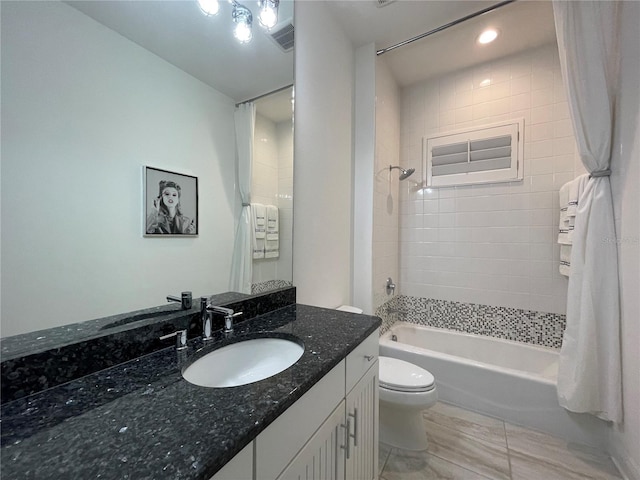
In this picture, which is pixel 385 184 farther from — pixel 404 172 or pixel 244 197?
pixel 244 197

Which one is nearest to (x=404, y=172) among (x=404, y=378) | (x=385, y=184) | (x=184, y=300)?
(x=385, y=184)

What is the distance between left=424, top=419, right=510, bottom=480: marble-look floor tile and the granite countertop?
4.20 ft

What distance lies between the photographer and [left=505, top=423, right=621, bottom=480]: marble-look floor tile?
4.55 feet

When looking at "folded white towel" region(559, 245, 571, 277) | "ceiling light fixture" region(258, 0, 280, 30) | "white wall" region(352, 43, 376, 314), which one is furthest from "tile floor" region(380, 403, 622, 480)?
"ceiling light fixture" region(258, 0, 280, 30)

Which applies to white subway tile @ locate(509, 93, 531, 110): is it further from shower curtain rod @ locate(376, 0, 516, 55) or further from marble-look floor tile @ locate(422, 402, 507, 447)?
marble-look floor tile @ locate(422, 402, 507, 447)

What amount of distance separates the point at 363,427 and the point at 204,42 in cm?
167

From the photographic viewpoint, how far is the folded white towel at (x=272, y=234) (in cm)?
142

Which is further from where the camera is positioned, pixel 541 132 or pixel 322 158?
pixel 541 132

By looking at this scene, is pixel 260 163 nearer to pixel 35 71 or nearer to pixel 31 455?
pixel 35 71

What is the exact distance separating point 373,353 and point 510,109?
2393 mm

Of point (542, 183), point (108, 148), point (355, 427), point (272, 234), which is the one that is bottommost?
point (355, 427)

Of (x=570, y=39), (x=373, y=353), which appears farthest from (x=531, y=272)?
(x=373, y=353)

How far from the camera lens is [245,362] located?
3.27 feet

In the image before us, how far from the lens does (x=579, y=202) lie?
1.62m
